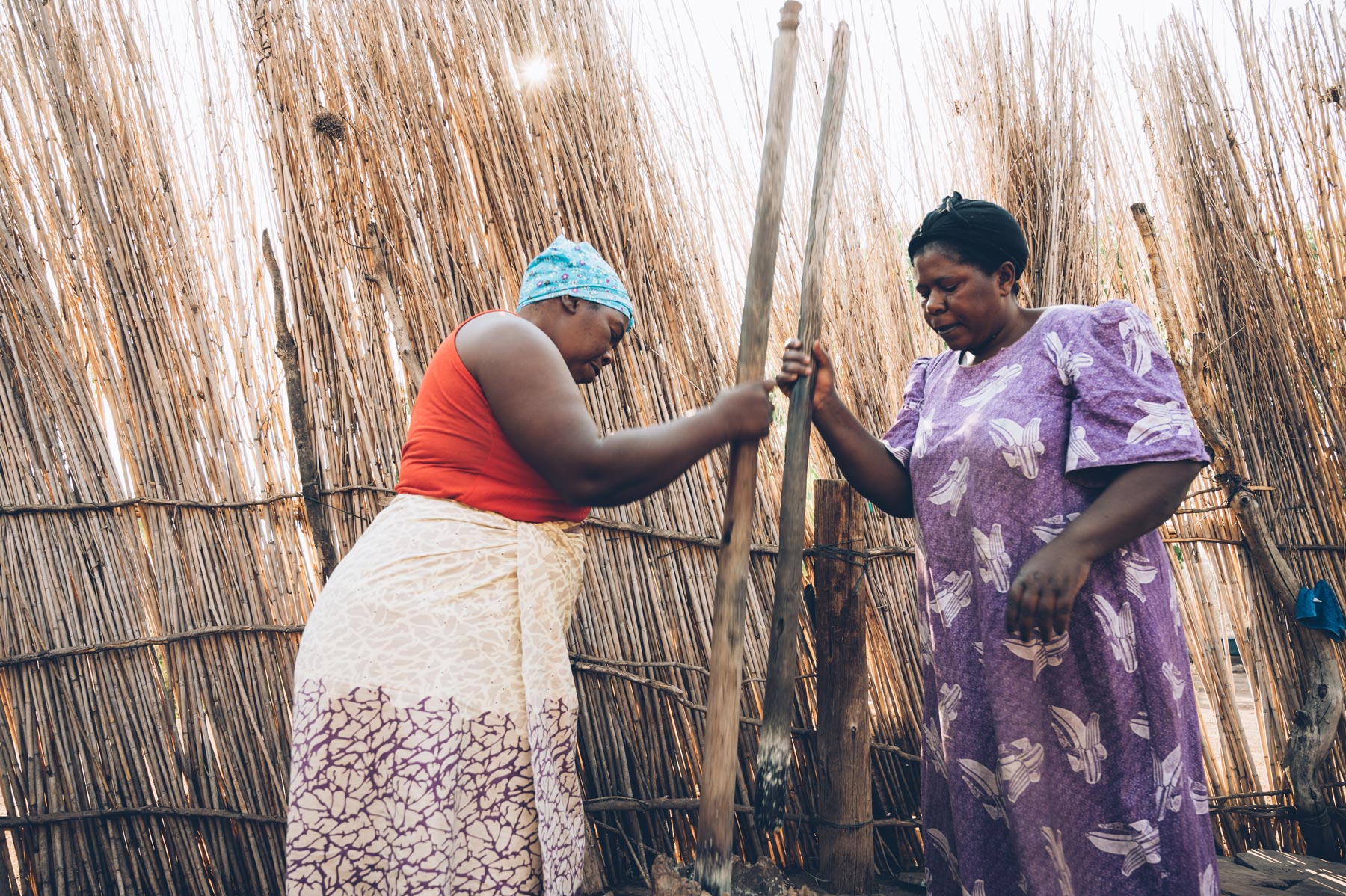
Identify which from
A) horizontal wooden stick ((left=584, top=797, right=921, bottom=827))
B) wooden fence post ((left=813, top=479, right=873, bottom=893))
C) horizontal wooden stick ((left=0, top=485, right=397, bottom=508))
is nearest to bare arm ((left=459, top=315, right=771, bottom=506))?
wooden fence post ((left=813, top=479, right=873, bottom=893))

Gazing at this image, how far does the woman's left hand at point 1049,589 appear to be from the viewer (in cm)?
144

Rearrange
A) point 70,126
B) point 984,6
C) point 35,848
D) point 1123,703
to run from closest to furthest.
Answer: point 1123,703
point 35,848
point 70,126
point 984,6

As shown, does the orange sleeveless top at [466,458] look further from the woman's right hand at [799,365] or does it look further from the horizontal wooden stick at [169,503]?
the horizontal wooden stick at [169,503]

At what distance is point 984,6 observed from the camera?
9.86 feet

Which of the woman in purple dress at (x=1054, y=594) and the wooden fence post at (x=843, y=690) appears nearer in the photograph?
the woman in purple dress at (x=1054, y=594)

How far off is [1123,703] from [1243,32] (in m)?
2.81

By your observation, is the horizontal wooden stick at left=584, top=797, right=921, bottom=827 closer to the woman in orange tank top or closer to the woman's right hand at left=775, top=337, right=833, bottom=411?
the woman in orange tank top

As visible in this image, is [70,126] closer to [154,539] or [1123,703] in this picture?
[154,539]

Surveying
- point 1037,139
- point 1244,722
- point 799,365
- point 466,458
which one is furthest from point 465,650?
point 1244,722

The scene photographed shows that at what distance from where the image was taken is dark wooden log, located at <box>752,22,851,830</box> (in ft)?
5.67

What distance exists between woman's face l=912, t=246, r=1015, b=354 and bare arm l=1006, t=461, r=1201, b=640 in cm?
44

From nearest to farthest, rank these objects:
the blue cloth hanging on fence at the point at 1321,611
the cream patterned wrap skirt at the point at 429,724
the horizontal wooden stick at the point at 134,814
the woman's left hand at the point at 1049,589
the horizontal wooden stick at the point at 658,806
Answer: the cream patterned wrap skirt at the point at 429,724 → the woman's left hand at the point at 1049,589 → the horizontal wooden stick at the point at 134,814 → the horizontal wooden stick at the point at 658,806 → the blue cloth hanging on fence at the point at 1321,611

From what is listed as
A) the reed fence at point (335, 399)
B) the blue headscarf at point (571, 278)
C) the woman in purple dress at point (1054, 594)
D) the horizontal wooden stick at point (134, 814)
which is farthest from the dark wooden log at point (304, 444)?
the woman in purple dress at point (1054, 594)

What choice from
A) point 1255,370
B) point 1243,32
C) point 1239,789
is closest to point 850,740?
point 1239,789
